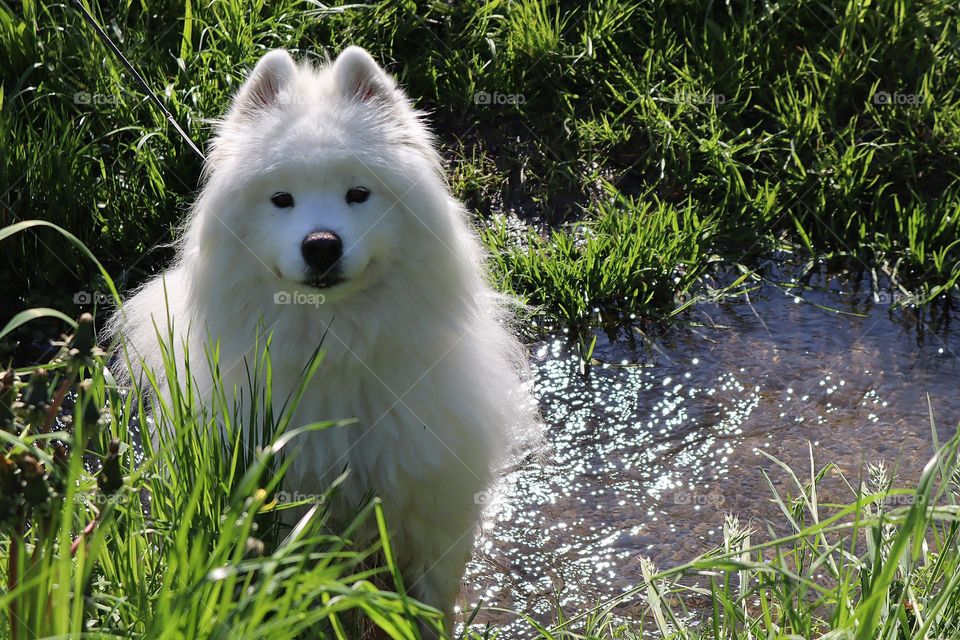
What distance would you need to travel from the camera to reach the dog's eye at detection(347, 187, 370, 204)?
2.57 m

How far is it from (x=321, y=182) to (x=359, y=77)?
368mm

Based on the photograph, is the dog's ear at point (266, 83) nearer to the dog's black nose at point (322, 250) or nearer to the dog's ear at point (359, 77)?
the dog's ear at point (359, 77)

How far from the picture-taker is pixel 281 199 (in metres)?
2.58

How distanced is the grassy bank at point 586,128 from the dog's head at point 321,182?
1511mm

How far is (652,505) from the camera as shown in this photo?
328 centimetres
